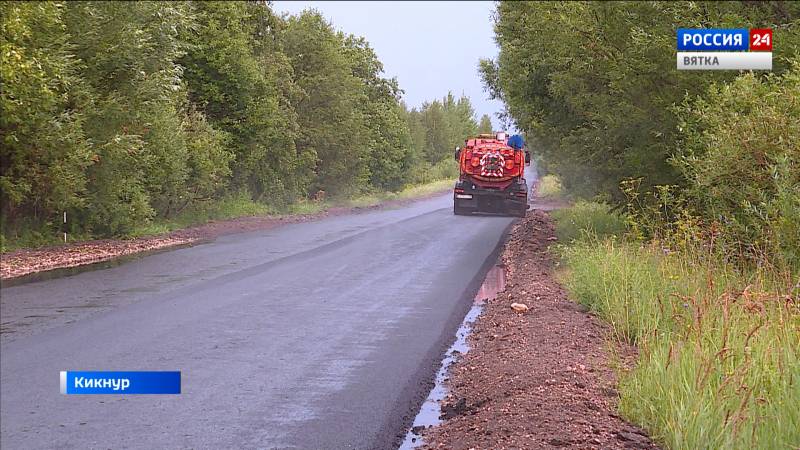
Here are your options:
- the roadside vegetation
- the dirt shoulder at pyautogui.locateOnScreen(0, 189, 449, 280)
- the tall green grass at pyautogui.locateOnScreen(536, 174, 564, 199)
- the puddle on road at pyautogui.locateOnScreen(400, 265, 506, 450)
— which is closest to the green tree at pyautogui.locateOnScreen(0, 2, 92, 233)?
the dirt shoulder at pyautogui.locateOnScreen(0, 189, 449, 280)

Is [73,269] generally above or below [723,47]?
below

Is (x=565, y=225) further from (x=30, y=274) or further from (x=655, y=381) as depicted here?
(x=655, y=381)

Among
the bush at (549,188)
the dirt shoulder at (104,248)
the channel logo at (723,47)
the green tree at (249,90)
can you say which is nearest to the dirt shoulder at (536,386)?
the channel logo at (723,47)

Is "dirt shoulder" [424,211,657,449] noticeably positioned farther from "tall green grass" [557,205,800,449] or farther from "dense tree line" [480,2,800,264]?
"dense tree line" [480,2,800,264]

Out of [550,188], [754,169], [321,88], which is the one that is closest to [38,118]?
[754,169]

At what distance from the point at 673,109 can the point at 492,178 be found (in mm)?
21322

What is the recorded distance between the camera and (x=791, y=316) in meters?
6.20

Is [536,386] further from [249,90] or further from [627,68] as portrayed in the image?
[249,90]

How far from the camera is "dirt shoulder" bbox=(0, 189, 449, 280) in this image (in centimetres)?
1659

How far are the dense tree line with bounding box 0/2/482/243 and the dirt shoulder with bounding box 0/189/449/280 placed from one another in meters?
1.01

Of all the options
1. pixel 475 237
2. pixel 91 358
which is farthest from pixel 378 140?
pixel 91 358

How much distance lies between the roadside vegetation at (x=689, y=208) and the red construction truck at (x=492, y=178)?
515 inches

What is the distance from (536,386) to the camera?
6668mm

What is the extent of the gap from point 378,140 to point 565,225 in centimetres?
3127
